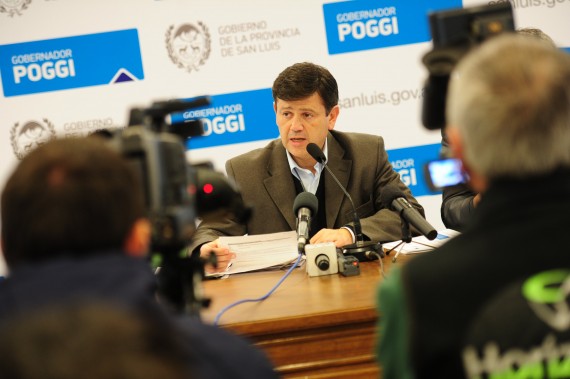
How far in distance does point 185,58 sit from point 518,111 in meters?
3.64

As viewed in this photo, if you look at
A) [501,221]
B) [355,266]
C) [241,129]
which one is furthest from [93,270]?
[241,129]

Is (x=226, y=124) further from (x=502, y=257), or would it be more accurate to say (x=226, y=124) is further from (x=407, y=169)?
(x=502, y=257)

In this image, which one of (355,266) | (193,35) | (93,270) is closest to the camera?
(93,270)

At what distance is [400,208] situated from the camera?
2512 millimetres

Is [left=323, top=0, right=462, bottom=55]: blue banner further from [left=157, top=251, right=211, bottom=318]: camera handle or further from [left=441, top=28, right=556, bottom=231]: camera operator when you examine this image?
[left=157, top=251, right=211, bottom=318]: camera handle

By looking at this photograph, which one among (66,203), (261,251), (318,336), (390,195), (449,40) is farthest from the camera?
(261,251)

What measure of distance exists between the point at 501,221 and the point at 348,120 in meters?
3.52

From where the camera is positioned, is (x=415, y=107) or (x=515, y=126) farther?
(x=415, y=107)

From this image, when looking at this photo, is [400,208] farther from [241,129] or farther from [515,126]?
[241,129]

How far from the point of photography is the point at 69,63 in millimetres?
4641

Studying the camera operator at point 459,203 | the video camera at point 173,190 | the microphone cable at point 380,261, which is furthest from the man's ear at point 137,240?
the camera operator at point 459,203

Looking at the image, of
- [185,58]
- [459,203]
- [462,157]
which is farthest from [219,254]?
[185,58]

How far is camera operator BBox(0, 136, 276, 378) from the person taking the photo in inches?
39.7

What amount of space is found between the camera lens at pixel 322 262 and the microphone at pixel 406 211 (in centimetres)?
30
